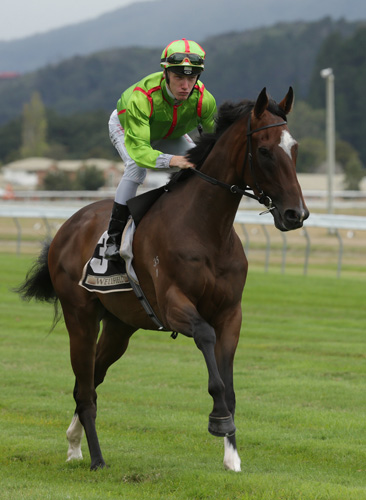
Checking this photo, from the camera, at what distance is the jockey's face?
564cm

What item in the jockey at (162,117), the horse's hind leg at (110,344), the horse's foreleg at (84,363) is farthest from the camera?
the horse's hind leg at (110,344)

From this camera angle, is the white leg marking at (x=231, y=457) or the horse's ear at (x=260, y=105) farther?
the white leg marking at (x=231, y=457)

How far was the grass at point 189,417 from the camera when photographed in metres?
5.18

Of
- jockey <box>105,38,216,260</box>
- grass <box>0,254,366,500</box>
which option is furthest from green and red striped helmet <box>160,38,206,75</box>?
grass <box>0,254,366,500</box>

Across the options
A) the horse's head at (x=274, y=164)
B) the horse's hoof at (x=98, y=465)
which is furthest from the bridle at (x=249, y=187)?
the horse's hoof at (x=98, y=465)

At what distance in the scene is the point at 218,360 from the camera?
5301 millimetres

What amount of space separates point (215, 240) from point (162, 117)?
3.33ft

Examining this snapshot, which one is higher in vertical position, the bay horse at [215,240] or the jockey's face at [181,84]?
the jockey's face at [181,84]

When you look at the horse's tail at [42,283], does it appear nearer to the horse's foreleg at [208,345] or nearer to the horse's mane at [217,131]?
the horse's mane at [217,131]

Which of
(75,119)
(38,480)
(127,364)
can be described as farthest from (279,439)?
(75,119)

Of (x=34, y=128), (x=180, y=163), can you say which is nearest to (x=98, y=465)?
(x=180, y=163)

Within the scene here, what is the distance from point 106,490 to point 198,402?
286 cm

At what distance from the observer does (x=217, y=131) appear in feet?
18.4

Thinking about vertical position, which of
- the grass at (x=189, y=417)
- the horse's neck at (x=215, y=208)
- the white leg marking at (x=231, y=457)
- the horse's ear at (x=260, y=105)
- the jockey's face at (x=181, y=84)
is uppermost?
the jockey's face at (x=181, y=84)
